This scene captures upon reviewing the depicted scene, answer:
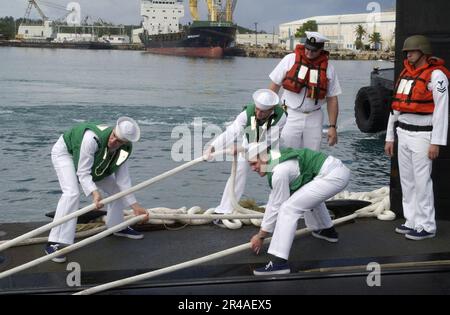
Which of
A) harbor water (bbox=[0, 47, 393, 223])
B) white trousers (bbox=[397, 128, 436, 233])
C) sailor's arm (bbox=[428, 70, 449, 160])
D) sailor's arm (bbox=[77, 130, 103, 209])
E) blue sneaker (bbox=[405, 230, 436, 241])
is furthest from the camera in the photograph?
harbor water (bbox=[0, 47, 393, 223])

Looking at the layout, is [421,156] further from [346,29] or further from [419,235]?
[346,29]

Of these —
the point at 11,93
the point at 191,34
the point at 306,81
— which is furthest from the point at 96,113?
the point at 191,34

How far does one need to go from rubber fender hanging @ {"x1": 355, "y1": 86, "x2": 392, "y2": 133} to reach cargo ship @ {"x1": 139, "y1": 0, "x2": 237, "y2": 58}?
66.5m

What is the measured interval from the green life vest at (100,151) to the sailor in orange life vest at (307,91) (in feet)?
5.84

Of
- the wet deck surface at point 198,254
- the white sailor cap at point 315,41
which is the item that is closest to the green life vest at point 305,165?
the wet deck surface at point 198,254

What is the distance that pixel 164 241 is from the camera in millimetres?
5742

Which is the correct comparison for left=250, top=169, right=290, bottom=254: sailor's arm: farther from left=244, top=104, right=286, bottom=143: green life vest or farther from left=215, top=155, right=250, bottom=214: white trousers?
left=215, top=155, right=250, bottom=214: white trousers

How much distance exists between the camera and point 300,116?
6348 mm

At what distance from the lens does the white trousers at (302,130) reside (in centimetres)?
634

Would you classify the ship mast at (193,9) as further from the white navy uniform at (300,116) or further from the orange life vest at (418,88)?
the orange life vest at (418,88)

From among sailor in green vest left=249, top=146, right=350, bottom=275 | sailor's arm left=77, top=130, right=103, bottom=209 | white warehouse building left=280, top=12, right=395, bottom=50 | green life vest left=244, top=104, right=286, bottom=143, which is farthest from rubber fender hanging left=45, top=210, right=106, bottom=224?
white warehouse building left=280, top=12, right=395, bottom=50

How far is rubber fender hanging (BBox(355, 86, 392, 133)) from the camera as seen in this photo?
1788 cm
